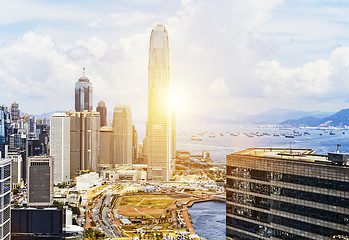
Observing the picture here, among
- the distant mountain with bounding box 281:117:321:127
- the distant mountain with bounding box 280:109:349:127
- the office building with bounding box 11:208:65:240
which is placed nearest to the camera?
the office building with bounding box 11:208:65:240

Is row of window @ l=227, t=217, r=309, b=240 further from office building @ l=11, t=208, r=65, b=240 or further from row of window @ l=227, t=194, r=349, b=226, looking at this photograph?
office building @ l=11, t=208, r=65, b=240

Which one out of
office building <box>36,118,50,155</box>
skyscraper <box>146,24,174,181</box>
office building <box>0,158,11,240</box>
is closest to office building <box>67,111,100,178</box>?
office building <box>36,118,50,155</box>

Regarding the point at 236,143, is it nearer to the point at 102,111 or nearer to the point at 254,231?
the point at 102,111

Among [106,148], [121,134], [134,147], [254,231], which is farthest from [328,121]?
[254,231]

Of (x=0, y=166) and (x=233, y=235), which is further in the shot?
(x=0, y=166)

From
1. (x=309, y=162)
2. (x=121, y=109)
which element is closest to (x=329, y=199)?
(x=309, y=162)

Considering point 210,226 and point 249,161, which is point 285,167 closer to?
point 249,161
